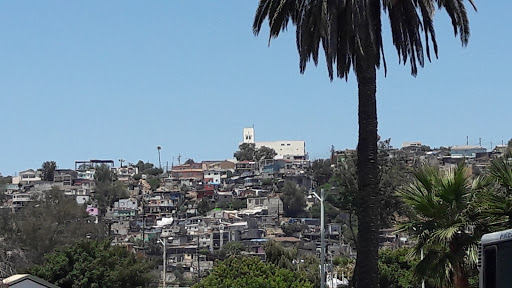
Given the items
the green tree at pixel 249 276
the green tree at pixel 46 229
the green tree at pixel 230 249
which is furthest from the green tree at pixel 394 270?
the green tree at pixel 230 249

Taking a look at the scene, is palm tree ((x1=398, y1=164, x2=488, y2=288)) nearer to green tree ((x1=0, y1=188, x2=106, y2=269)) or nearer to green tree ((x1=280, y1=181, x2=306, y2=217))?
green tree ((x1=0, y1=188, x2=106, y2=269))

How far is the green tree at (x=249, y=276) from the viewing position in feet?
140

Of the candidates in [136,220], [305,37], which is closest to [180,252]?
[136,220]

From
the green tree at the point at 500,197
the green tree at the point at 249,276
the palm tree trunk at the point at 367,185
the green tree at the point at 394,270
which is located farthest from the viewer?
the green tree at the point at 249,276

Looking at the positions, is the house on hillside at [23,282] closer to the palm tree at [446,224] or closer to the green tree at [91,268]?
the green tree at [91,268]

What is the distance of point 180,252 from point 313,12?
110884 mm

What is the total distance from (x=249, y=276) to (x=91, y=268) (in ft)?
25.9

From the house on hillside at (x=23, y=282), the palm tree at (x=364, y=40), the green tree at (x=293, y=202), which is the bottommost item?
the green tree at (x=293, y=202)

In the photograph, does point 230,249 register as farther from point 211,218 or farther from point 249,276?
point 249,276

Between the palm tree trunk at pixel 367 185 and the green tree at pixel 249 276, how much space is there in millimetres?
21521

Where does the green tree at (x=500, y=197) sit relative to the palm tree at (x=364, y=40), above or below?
below

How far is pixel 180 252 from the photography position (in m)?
129

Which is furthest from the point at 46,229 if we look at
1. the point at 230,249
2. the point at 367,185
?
the point at 367,185

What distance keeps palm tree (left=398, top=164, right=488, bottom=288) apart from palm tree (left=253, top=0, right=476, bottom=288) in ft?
5.23
